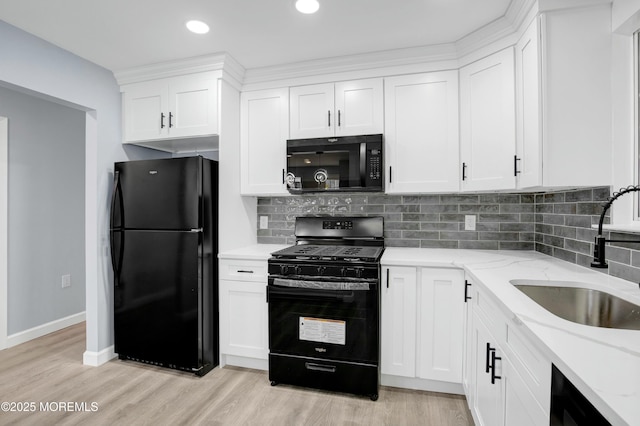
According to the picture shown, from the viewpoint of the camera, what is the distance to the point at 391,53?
242 cm

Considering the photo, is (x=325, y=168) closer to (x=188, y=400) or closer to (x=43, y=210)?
(x=188, y=400)

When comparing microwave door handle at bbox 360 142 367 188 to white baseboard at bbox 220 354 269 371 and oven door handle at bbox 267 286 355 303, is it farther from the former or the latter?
white baseboard at bbox 220 354 269 371

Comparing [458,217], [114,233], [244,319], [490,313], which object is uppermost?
[458,217]

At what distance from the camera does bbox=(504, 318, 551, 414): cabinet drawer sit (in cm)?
90

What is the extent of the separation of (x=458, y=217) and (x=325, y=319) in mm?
1349

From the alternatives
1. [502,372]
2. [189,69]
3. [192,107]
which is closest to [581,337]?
[502,372]

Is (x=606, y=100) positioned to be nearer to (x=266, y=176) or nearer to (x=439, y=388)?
(x=439, y=388)

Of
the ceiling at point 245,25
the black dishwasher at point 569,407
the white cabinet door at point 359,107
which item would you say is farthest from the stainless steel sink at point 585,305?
the ceiling at point 245,25

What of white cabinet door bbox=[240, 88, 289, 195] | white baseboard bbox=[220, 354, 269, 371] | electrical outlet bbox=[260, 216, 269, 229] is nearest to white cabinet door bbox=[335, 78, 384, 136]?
white cabinet door bbox=[240, 88, 289, 195]

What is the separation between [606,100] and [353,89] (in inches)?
60.2

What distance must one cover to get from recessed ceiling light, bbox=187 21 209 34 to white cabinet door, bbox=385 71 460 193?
4.30 ft

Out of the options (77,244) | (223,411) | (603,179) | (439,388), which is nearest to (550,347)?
(603,179)

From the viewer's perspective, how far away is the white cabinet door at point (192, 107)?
257 centimetres

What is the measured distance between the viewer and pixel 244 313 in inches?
98.8
